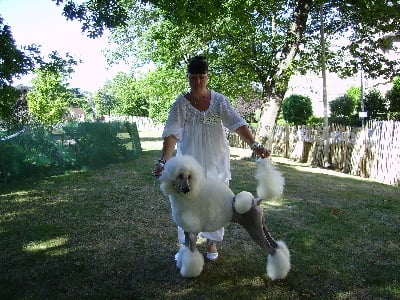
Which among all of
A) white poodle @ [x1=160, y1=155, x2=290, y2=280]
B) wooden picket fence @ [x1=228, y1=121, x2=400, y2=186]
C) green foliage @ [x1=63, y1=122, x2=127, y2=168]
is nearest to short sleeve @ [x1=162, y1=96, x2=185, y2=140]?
white poodle @ [x1=160, y1=155, x2=290, y2=280]

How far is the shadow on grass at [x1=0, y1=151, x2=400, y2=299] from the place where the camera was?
136 inches

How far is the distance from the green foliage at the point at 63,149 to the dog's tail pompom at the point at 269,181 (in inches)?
308

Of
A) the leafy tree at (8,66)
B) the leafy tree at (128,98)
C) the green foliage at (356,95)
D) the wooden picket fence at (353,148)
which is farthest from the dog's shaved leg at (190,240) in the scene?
the leafy tree at (128,98)

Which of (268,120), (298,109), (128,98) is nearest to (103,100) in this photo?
(128,98)

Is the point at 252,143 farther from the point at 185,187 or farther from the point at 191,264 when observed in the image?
the point at 191,264

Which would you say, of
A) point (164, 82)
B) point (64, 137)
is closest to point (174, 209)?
point (64, 137)

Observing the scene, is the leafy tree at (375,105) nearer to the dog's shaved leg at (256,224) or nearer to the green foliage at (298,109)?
the green foliage at (298,109)

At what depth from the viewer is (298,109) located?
23547 millimetres

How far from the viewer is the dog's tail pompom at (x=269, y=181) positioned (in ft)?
10.8

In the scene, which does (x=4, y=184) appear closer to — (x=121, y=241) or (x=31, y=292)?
(x=121, y=241)

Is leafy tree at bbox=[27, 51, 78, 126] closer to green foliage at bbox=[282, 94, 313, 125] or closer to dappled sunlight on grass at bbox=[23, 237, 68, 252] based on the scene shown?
green foliage at bbox=[282, 94, 313, 125]

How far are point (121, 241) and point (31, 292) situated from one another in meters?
1.48

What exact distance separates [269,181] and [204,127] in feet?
2.85

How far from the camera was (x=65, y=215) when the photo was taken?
6.05m
